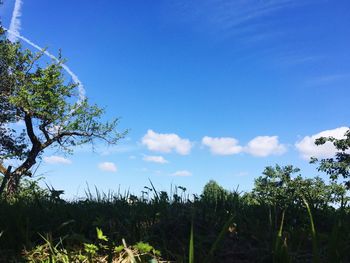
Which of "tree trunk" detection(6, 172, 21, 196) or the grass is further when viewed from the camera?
"tree trunk" detection(6, 172, 21, 196)

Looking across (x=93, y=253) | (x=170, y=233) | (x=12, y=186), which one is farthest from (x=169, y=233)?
(x=12, y=186)

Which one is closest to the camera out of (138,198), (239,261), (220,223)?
(239,261)

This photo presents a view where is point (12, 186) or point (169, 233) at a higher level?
point (12, 186)

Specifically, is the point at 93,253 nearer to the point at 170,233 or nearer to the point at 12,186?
the point at 170,233

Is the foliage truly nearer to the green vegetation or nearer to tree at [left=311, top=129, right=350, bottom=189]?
the green vegetation

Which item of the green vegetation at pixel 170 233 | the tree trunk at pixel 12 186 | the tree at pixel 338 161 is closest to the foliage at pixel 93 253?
the green vegetation at pixel 170 233

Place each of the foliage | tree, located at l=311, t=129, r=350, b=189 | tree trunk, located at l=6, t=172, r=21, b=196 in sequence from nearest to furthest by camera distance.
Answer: the foliage → tree trunk, located at l=6, t=172, r=21, b=196 → tree, located at l=311, t=129, r=350, b=189

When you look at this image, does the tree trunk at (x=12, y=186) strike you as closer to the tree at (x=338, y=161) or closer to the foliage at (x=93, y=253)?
the foliage at (x=93, y=253)

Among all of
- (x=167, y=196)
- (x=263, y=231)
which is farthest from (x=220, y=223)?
(x=167, y=196)

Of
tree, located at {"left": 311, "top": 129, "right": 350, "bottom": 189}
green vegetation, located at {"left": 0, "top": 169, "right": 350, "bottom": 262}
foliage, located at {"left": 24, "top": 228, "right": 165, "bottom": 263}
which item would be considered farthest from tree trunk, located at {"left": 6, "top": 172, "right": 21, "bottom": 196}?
tree, located at {"left": 311, "top": 129, "right": 350, "bottom": 189}

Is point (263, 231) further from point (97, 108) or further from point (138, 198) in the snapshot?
point (97, 108)

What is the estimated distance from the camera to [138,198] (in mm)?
6156

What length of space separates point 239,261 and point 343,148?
29.5m

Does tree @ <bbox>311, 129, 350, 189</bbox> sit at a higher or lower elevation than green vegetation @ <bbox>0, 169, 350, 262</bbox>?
higher
